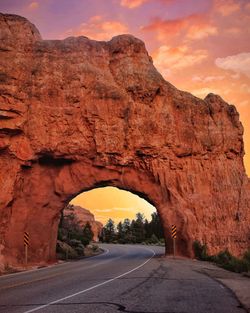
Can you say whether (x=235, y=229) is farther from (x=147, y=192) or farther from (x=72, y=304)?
(x=72, y=304)

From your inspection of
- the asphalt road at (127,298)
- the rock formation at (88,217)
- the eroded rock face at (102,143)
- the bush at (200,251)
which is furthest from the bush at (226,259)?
the rock formation at (88,217)

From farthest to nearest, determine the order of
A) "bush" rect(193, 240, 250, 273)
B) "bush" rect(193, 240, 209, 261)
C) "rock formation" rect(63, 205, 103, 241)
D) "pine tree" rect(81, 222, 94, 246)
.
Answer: "rock formation" rect(63, 205, 103, 241), "pine tree" rect(81, 222, 94, 246), "bush" rect(193, 240, 209, 261), "bush" rect(193, 240, 250, 273)

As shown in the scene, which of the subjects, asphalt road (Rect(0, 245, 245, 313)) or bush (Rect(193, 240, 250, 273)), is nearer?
asphalt road (Rect(0, 245, 245, 313))

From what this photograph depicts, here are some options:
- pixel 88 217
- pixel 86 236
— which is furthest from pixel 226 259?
pixel 88 217

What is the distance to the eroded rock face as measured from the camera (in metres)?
30.8

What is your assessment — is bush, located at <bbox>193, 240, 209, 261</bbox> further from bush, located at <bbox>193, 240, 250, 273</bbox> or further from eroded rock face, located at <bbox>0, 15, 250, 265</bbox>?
eroded rock face, located at <bbox>0, 15, 250, 265</bbox>

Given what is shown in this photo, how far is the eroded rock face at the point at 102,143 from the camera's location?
3077 centimetres

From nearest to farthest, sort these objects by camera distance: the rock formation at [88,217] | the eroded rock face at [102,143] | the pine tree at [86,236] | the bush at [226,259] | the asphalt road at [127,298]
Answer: the asphalt road at [127,298], the bush at [226,259], the eroded rock face at [102,143], the pine tree at [86,236], the rock formation at [88,217]

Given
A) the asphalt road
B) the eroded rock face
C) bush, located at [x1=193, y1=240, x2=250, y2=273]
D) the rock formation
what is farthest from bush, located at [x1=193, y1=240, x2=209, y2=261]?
the rock formation

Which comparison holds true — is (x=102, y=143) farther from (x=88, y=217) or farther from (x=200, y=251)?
(x=88, y=217)

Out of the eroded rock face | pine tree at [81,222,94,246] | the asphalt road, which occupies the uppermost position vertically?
the eroded rock face

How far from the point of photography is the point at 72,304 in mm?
9391

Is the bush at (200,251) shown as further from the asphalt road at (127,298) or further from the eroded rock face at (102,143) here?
the asphalt road at (127,298)

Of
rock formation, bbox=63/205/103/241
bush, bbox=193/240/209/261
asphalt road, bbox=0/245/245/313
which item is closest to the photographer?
asphalt road, bbox=0/245/245/313
